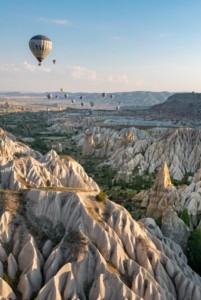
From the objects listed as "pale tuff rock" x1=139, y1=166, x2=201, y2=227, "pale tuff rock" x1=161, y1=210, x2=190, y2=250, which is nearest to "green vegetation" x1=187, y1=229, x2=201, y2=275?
"pale tuff rock" x1=161, y1=210, x2=190, y2=250

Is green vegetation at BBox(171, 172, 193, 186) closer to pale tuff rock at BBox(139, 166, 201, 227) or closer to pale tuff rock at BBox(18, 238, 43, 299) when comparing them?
→ pale tuff rock at BBox(139, 166, 201, 227)

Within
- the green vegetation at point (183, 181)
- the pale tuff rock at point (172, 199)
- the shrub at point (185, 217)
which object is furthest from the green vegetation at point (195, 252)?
the green vegetation at point (183, 181)

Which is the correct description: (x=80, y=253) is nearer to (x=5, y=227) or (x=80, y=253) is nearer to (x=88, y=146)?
(x=5, y=227)

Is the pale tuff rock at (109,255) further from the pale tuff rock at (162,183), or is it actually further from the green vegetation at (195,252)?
the pale tuff rock at (162,183)

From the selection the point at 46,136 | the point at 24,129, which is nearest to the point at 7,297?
the point at 46,136

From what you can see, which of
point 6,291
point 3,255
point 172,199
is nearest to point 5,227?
point 3,255

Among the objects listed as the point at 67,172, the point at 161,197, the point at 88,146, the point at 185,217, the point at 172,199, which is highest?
the point at 67,172
